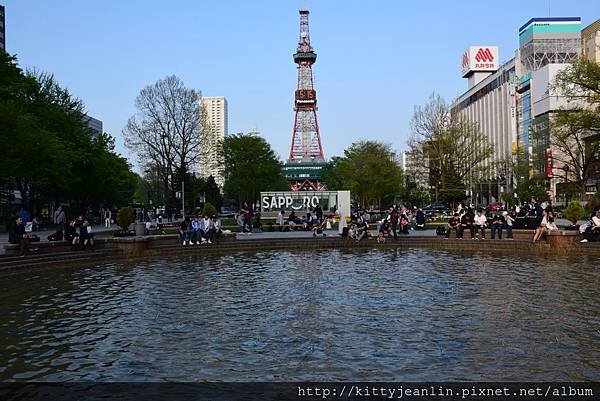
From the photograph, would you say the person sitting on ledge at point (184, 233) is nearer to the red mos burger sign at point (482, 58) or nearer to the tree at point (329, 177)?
the tree at point (329, 177)

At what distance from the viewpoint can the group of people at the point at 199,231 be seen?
2718 cm

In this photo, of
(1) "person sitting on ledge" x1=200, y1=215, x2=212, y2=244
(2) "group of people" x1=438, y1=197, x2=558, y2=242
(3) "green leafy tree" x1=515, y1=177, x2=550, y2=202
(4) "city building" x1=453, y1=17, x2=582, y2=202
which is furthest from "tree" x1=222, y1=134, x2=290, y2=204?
(2) "group of people" x1=438, y1=197, x2=558, y2=242

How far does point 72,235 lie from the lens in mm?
24500

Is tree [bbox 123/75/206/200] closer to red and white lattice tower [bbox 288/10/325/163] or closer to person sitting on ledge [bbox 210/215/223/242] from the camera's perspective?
person sitting on ledge [bbox 210/215/223/242]

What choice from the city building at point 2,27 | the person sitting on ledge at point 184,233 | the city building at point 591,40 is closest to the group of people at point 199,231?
the person sitting on ledge at point 184,233

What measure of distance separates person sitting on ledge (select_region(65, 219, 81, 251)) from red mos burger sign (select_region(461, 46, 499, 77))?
Result: 469 feet

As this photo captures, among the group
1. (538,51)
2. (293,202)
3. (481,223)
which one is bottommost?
(481,223)

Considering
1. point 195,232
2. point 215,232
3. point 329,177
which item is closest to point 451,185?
point 215,232

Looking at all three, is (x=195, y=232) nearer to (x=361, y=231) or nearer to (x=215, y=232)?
(x=215, y=232)

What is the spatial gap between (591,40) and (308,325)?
11405 centimetres

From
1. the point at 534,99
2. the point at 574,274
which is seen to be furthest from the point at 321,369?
the point at 534,99

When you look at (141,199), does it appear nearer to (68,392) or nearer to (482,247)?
(482,247)

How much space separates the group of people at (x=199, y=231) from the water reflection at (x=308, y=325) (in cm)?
923

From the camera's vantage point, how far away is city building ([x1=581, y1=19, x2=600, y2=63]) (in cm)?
10114
